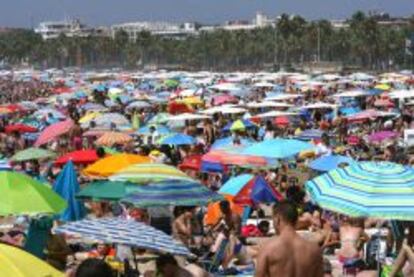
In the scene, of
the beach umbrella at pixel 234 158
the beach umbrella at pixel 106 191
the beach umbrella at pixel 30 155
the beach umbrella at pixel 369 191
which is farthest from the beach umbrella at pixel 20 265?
the beach umbrella at pixel 30 155

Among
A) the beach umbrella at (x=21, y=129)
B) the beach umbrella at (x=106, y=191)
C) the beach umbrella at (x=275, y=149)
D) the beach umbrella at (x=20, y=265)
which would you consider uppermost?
the beach umbrella at (x=20, y=265)

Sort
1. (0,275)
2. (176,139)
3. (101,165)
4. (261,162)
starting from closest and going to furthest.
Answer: (0,275)
(101,165)
(261,162)
(176,139)

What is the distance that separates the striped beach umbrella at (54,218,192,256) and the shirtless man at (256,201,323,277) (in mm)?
1146

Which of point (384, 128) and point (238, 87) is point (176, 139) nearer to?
point (384, 128)

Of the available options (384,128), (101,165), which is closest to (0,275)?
(101,165)

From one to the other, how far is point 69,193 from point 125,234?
4887 mm

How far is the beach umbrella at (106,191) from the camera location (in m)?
10.6

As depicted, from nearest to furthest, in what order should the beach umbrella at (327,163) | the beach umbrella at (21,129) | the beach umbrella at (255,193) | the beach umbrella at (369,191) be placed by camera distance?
the beach umbrella at (369,191) < the beach umbrella at (255,193) < the beach umbrella at (327,163) < the beach umbrella at (21,129)

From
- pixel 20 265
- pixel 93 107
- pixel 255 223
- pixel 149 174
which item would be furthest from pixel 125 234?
pixel 93 107

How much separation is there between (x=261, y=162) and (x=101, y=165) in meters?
2.69

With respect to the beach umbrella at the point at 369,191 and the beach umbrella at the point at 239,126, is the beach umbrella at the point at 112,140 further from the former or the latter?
the beach umbrella at the point at 369,191

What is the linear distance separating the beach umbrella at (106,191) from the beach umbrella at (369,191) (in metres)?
3.00

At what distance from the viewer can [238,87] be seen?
43.1 metres

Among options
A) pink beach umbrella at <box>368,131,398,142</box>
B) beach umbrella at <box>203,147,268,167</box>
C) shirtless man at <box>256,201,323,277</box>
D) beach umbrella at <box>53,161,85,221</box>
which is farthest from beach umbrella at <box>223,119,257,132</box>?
shirtless man at <box>256,201,323,277</box>
